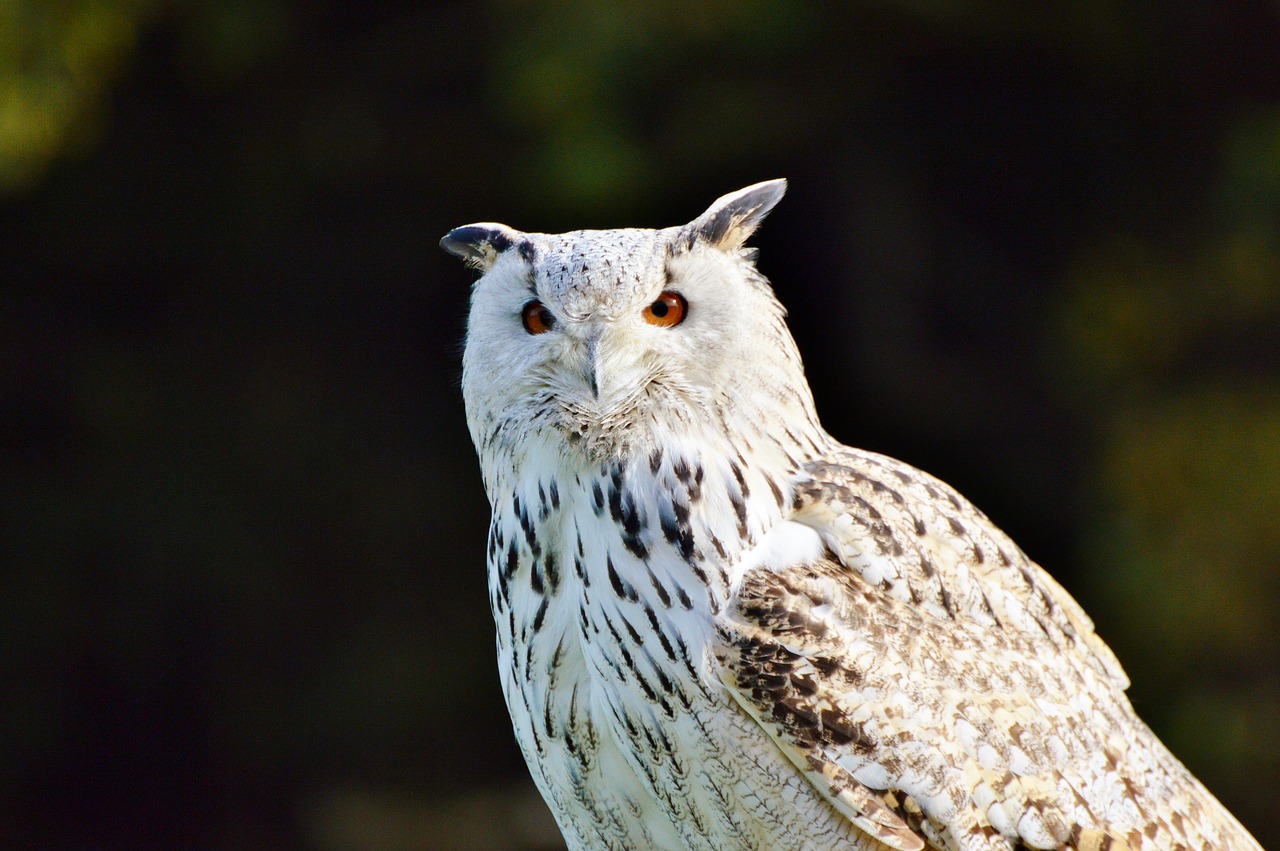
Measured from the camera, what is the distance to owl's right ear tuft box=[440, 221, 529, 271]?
1988mm

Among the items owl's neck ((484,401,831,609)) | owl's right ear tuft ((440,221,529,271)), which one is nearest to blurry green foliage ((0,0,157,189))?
owl's right ear tuft ((440,221,529,271))

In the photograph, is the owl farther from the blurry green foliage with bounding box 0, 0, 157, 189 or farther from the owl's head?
the blurry green foliage with bounding box 0, 0, 157, 189

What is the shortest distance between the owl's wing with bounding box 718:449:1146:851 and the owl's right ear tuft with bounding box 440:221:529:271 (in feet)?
1.91

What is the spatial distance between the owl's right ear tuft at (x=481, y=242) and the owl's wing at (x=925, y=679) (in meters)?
0.58

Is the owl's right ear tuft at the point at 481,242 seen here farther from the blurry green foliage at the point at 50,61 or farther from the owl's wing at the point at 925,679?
the blurry green foliage at the point at 50,61

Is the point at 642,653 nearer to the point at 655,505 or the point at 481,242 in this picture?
the point at 655,505

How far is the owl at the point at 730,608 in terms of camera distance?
169 centimetres

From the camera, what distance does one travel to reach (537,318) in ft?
6.06

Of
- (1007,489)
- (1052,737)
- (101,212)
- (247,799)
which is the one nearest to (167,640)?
(247,799)

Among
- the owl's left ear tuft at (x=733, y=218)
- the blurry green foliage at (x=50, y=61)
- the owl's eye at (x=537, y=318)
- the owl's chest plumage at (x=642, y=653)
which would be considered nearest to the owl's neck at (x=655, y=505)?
the owl's chest plumage at (x=642, y=653)

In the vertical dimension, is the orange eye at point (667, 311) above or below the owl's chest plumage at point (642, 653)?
above

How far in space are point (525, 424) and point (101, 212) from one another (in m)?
3.45

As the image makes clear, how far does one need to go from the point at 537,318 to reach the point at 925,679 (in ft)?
2.40

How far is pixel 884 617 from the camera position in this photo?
5.88 ft
